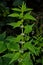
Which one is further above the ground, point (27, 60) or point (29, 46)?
point (29, 46)

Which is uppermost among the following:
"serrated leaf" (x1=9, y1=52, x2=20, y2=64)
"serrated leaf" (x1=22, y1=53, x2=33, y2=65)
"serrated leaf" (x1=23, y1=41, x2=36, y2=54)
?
"serrated leaf" (x1=23, y1=41, x2=36, y2=54)

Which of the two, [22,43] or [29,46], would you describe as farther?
[22,43]

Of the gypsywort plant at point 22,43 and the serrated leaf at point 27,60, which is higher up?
the gypsywort plant at point 22,43

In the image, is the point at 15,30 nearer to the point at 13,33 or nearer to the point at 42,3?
the point at 13,33

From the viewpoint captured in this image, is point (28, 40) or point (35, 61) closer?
point (28, 40)

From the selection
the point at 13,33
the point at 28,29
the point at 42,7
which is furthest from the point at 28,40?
the point at 42,7

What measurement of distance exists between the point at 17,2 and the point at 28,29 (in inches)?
65.9

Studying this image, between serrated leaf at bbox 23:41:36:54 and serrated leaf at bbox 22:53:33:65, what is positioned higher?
serrated leaf at bbox 23:41:36:54

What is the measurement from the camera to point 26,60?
2.47 metres

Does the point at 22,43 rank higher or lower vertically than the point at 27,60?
higher

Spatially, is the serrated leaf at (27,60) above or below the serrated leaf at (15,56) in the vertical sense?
below

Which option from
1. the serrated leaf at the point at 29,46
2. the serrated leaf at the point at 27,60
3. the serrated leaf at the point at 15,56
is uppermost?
the serrated leaf at the point at 29,46

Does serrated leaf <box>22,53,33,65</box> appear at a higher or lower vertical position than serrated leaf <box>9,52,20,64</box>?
lower

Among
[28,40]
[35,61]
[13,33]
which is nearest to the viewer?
[28,40]
